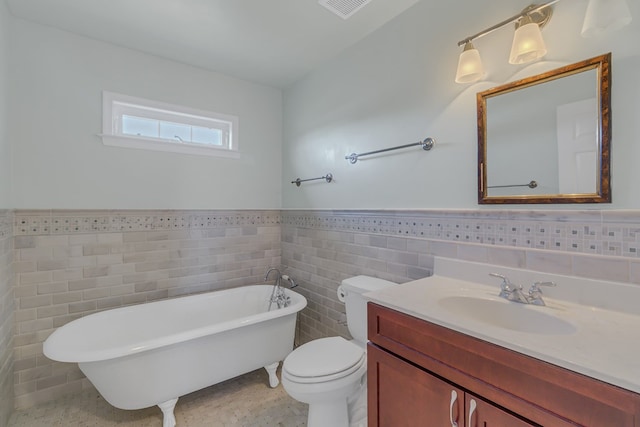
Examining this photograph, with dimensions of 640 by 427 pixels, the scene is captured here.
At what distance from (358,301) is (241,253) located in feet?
4.73

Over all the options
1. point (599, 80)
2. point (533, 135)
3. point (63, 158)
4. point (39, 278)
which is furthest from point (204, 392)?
point (599, 80)

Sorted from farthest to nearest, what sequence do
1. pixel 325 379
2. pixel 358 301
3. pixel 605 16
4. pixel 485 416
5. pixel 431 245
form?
pixel 358 301 < pixel 431 245 < pixel 325 379 < pixel 605 16 < pixel 485 416

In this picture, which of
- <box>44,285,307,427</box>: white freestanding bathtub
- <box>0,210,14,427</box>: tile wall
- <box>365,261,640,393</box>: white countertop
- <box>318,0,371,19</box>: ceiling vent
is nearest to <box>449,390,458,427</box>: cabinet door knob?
<box>365,261,640,393</box>: white countertop

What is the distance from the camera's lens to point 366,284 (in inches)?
72.1

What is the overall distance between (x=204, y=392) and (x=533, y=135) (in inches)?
102

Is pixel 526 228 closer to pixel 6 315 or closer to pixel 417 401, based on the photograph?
pixel 417 401

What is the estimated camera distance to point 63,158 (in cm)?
208

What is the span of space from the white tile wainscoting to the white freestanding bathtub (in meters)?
0.22

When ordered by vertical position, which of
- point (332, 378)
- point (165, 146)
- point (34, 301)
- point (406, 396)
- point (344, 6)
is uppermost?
point (344, 6)

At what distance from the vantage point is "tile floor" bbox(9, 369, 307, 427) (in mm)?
1817

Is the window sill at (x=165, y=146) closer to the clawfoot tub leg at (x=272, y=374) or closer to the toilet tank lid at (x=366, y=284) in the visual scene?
the toilet tank lid at (x=366, y=284)

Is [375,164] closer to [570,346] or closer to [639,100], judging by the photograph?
[639,100]

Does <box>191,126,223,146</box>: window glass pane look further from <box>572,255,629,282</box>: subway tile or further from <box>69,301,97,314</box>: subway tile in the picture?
<box>572,255,629,282</box>: subway tile

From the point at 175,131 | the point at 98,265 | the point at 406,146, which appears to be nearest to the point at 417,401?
the point at 406,146
